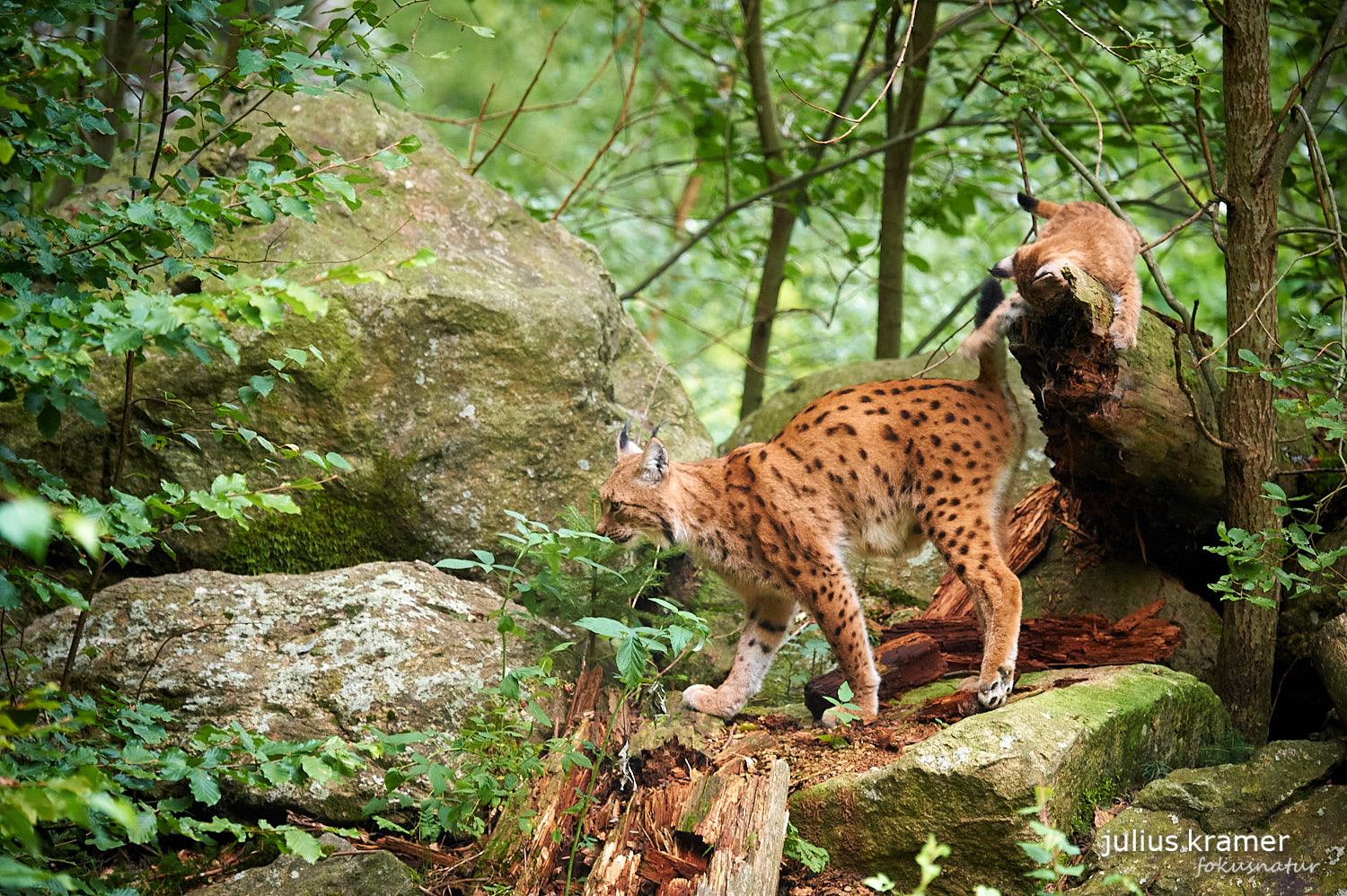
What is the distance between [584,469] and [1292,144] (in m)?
4.33

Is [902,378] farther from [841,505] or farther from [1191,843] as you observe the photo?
[1191,843]

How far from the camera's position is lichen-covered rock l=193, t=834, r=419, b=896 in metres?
4.04

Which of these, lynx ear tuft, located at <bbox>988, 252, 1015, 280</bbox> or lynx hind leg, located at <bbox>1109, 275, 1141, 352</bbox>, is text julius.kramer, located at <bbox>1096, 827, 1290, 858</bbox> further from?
lynx ear tuft, located at <bbox>988, 252, 1015, 280</bbox>

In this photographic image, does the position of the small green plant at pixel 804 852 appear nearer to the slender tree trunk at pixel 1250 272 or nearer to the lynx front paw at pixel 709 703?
the lynx front paw at pixel 709 703

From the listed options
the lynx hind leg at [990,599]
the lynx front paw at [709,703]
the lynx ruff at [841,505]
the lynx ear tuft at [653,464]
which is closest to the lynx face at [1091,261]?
the lynx ruff at [841,505]

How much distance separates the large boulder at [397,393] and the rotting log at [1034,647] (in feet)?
6.90

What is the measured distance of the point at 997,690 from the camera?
5031mm

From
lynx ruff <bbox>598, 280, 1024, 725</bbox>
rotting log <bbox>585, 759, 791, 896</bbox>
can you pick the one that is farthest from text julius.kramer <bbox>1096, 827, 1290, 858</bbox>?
rotting log <bbox>585, 759, 791, 896</bbox>

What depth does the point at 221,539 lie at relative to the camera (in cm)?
573

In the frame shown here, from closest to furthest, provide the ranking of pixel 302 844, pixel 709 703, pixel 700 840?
1. pixel 302 844
2. pixel 700 840
3. pixel 709 703

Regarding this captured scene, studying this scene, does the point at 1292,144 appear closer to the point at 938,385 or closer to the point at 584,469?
the point at 938,385

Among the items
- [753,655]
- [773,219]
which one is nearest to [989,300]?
[753,655]

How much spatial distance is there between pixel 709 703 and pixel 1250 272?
147 inches

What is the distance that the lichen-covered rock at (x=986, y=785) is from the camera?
13.0ft
